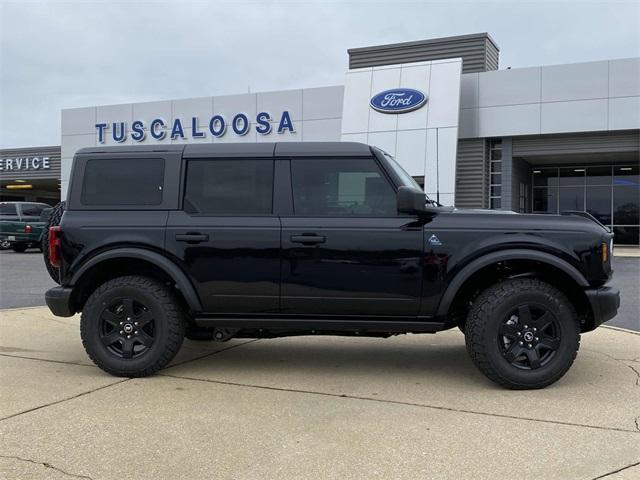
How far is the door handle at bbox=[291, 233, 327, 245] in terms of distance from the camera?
4719 mm

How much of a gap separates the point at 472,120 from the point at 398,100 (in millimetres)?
2764

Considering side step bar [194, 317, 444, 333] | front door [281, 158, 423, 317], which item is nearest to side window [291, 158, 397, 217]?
front door [281, 158, 423, 317]

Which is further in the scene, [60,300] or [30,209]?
[30,209]

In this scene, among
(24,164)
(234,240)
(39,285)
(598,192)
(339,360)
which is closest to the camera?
(234,240)

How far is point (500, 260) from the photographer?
456 cm

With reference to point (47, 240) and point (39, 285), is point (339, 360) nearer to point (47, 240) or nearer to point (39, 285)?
point (47, 240)

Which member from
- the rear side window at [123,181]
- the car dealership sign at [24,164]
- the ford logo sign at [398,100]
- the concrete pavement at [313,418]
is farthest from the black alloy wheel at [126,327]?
the car dealership sign at [24,164]

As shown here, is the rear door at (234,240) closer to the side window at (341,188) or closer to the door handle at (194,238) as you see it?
the door handle at (194,238)

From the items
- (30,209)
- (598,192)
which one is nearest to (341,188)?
(30,209)

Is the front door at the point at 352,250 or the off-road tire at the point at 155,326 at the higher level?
the front door at the point at 352,250

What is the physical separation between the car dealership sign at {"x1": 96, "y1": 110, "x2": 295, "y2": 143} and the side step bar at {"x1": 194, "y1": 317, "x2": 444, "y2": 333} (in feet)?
63.8

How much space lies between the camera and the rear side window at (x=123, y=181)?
5.03 meters

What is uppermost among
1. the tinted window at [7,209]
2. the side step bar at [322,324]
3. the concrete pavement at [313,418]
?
the tinted window at [7,209]

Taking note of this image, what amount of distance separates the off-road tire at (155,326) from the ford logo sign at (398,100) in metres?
17.3
